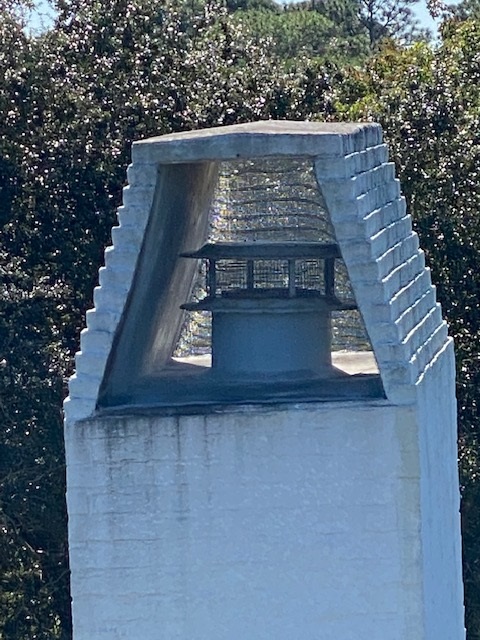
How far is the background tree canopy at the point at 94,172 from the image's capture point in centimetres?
1411

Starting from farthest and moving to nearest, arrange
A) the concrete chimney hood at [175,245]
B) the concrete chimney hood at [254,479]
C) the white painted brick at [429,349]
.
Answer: the white painted brick at [429,349], the concrete chimney hood at [254,479], the concrete chimney hood at [175,245]

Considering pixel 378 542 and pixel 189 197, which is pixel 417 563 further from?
pixel 189 197

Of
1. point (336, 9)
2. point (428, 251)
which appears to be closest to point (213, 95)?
point (428, 251)

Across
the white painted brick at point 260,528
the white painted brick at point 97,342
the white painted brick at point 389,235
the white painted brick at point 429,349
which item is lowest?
the white painted brick at point 260,528

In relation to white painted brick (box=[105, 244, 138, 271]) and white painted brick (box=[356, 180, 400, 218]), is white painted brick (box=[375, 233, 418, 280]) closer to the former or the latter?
white painted brick (box=[356, 180, 400, 218])

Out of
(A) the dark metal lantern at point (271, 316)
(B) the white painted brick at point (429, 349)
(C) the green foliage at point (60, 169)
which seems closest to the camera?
(B) the white painted brick at point (429, 349)

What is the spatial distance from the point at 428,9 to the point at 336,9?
28991 mm

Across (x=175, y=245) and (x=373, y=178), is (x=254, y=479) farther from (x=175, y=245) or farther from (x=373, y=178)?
(x=373, y=178)

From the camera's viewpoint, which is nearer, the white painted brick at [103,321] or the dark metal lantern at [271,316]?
the white painted brick at [103,321]

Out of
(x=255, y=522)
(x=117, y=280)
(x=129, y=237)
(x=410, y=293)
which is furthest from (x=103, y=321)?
(x=410, y=293)

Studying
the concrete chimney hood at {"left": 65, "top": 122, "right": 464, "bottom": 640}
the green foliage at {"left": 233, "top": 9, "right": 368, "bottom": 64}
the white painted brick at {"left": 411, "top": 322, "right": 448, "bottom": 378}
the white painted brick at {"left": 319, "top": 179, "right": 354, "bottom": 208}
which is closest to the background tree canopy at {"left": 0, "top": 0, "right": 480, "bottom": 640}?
the white painted brick at {"left": 411, "top": 322, "right": 448, "bottom": 378}

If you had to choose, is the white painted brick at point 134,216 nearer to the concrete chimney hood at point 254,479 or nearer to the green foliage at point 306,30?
the concrete chimney hood at point 254,479

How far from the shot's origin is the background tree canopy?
46.3 ft

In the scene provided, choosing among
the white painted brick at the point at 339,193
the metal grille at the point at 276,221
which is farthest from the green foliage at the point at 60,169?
the white painted brick at the point at 339,193
